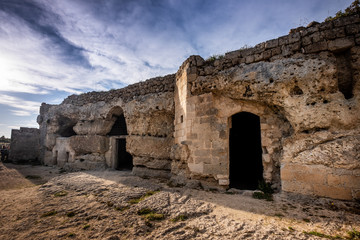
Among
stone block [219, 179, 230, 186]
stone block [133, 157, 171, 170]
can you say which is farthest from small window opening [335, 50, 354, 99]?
stone block [133, 157, 171, 170]

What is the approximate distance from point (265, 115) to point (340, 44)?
82.0 inches

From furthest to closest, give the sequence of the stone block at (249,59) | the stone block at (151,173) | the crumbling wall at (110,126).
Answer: the crumbling wall at (110,126)
the stone block at (151,173)
the stone block at (249,59)

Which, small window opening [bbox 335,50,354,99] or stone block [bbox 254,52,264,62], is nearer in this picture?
small window opening [bbox 335,50,354,99]

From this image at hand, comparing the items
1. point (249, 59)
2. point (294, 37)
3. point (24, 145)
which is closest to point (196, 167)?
point (249, 59)

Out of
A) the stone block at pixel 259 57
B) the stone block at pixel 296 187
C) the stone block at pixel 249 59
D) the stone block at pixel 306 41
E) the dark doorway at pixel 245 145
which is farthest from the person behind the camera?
the dark doorway at pixel 245 145

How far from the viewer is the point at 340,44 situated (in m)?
3.72

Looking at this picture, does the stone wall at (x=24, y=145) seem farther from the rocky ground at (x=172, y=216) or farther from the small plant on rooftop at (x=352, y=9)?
the small plant on rooftop at (x=352, y=9)

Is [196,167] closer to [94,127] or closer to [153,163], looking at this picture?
[153,163]

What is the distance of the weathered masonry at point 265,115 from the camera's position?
361 centimetres

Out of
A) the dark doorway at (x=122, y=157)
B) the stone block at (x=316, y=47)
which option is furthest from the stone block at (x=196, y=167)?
the dark doorway at (x=122, y=157)

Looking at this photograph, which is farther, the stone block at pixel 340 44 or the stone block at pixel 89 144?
the stone block at pixel 89 144

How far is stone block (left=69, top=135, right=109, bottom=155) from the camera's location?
8980 millimetres

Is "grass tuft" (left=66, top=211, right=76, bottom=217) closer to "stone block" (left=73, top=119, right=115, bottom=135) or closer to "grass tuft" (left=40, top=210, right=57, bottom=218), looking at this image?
"grass tuft" (left=40, top=210, right=57, bottom=218)

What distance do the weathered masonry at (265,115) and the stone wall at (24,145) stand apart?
33.1 feet
